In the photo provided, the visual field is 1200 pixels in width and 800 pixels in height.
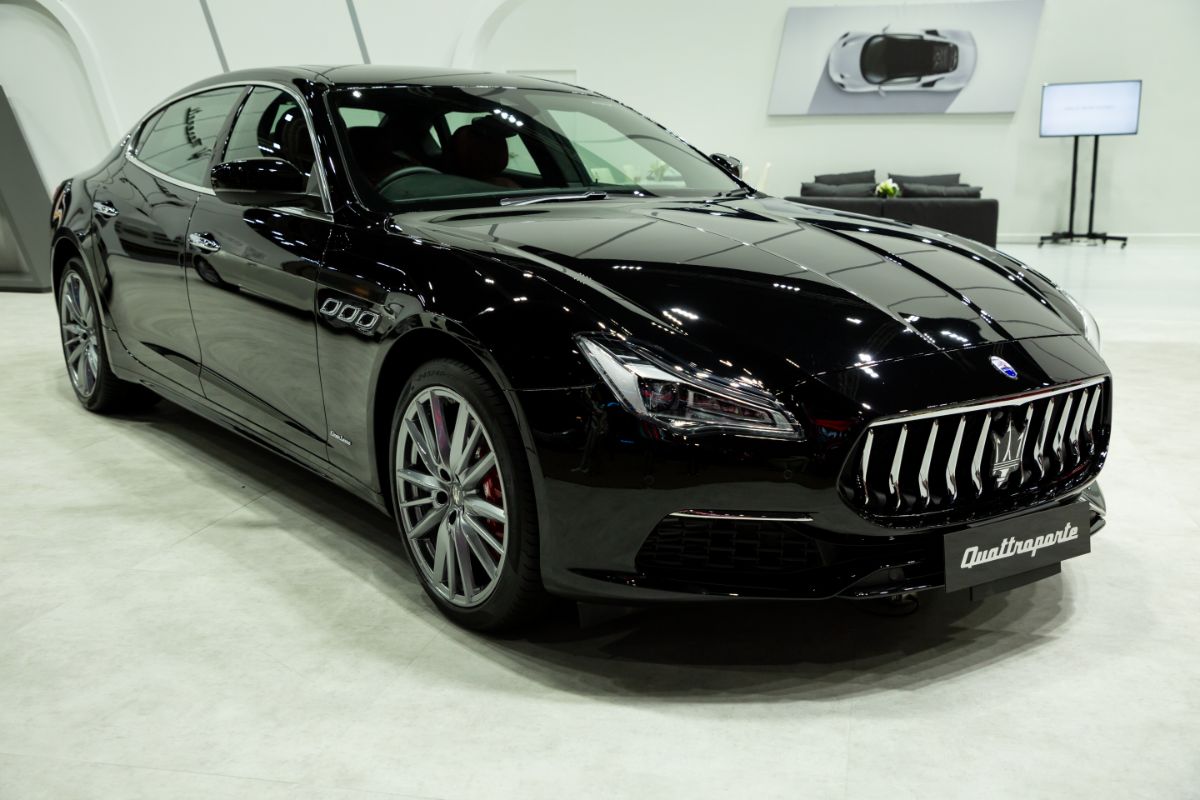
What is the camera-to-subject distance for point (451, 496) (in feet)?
8.06

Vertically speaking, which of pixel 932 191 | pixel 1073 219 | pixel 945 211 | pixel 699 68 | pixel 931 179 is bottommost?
pixel 1073 219

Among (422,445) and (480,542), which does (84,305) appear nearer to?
(422,445)

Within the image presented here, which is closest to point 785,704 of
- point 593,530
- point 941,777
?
point 941,777

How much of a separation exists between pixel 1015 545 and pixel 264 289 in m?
1.92

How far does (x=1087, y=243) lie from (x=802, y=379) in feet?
40.5

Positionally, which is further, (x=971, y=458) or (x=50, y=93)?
(x=50, y=93)

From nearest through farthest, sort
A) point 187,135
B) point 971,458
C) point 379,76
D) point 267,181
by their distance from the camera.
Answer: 1. point 971,458
2. point 267,181
3. point 379,76
4. point 187,135

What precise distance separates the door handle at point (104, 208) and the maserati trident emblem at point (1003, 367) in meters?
2.97

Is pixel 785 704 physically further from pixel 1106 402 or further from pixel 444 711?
pixel 1106 402

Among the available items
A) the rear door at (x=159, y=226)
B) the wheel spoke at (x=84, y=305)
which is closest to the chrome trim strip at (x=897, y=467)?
the rear door at (x=159, y=226)

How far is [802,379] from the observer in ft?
6.77

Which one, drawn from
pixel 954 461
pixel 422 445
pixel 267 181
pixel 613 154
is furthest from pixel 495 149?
pixel 954 461

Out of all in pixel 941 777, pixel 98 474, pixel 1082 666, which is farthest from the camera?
pixel 98 474

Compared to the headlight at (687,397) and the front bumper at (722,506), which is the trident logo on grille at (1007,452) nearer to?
the front bumper at (722,506)
